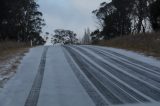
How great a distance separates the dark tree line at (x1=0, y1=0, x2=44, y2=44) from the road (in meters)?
28.2

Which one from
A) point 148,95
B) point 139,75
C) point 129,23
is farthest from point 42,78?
point 129,23

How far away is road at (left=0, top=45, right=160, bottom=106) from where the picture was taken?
483 inches

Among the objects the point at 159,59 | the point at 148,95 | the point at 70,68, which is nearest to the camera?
the point at 148,95

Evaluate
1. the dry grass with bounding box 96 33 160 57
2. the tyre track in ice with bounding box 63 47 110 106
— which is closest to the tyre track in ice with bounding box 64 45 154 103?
the tyre track in ice with bounding box 63 47 110 106

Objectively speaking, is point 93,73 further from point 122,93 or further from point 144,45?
point 144,45

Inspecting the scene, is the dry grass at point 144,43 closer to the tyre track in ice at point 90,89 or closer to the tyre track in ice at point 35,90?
the tyre track in ice at point 90,89

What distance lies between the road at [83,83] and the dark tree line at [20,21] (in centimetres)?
2817

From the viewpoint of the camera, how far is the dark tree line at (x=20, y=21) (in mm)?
57531

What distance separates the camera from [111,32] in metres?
80.8

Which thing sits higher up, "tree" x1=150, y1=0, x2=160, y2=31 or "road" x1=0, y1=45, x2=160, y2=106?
"tree" x1=150, y1=0, x2=160, y2=31

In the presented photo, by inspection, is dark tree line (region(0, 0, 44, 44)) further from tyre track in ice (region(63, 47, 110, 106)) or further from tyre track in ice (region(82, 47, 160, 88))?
tyre track in ice (region(63, 47, 110, 106))

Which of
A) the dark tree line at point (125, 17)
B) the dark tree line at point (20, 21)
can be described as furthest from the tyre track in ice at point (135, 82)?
the dark tree line at point (125, 17)

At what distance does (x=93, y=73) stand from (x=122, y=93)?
15.9 ft

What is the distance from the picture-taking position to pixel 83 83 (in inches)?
608
